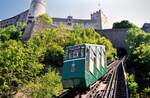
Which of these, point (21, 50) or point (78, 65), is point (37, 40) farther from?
point (78, 65)

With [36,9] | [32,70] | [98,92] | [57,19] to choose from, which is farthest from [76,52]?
[57,19]

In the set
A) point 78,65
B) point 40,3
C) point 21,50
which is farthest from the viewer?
point 40,3

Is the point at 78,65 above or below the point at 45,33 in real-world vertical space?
below

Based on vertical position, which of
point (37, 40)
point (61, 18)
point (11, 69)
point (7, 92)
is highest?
point (61, 18)

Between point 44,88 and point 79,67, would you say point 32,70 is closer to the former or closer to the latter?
point 44,88

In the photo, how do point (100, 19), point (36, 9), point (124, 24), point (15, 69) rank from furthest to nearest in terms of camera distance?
point (100, 19) < point (36, 9) < point (124, 24) < point (15, 69)

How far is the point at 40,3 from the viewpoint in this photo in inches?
4166

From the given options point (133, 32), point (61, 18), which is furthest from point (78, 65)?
point (61, 18)

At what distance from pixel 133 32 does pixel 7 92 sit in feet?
101

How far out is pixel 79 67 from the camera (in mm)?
22828

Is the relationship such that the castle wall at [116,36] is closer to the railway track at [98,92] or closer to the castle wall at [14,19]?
the castle wall at [14,19]

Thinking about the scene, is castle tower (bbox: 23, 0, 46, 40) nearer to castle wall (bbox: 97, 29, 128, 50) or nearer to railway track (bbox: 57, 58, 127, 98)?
castle wall (bbox: 97, 29, 128, 50)

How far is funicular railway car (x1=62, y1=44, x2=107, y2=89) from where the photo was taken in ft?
74.3

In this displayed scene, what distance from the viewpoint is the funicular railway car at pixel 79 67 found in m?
22.7
